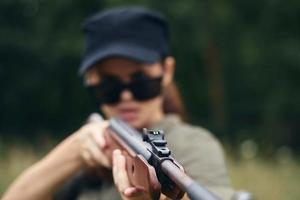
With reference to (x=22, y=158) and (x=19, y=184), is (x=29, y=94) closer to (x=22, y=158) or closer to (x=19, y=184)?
(x=22, y=158)

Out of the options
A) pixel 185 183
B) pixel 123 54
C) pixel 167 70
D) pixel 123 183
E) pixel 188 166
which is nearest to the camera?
pixel 185 183

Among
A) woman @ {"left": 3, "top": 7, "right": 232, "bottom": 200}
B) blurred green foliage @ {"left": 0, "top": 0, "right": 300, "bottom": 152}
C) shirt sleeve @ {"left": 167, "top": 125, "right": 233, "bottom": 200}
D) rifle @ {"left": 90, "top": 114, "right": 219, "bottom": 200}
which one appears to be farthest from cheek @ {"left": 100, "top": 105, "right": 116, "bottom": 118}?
blurred green foliage @ {"left": 0, "top": 0, "right": 300, "bottom": 152}

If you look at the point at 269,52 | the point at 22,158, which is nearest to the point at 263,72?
the point at 269,52

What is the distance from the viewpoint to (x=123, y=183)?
3256 millimetres

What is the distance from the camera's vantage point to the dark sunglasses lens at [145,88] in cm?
429

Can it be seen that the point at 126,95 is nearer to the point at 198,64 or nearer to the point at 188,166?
the point at 188,166

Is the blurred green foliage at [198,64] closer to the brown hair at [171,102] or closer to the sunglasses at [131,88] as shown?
the brown hair at [171,102]

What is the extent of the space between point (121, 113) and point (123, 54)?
0.26 metres

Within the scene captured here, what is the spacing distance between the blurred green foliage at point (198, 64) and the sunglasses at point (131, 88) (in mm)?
20194

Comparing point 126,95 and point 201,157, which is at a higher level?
point 126,95

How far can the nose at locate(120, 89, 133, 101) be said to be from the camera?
4.35 metres

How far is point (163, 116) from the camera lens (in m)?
4.39

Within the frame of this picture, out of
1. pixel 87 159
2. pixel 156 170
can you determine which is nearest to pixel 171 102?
pixel 87 159

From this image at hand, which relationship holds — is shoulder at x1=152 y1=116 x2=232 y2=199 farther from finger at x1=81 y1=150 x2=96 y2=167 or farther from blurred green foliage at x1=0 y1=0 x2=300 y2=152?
blurred green foliage at x1=0 y1=0 x2=300 y2=152
